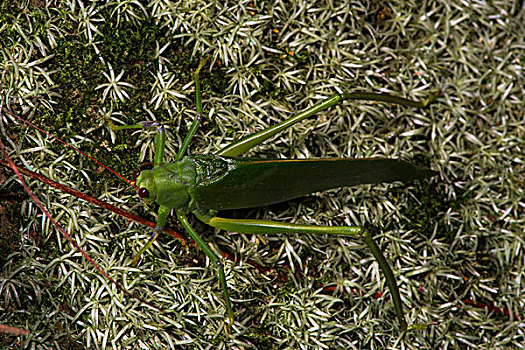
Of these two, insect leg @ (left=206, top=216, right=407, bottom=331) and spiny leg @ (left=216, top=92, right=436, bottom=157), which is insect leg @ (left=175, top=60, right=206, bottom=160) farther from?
insect leg @ (left=206, top=216, right=407, bottom=331)

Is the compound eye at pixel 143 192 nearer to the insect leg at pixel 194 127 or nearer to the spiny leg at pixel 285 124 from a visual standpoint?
the insect leg at pixel 194 127

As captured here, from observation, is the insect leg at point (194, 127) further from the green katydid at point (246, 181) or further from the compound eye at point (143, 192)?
the compound eye at point (143, 192)

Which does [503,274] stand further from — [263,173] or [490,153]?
[263,173]

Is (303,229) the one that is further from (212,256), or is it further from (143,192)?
(143,192)

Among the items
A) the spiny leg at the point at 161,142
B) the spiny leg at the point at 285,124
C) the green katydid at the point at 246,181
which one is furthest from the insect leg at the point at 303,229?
the spiny leg at the point at 285,124

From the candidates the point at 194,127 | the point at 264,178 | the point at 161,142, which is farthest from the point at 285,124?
the point at 161,142

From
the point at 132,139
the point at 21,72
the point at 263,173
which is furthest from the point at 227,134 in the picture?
the point at 21,72

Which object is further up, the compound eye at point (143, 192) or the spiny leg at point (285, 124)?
the spiny leg at point (285, 124)

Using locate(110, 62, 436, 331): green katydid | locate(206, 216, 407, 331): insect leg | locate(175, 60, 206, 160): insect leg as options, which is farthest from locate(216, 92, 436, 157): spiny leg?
locate(206, 216, 407, 331): insect leg

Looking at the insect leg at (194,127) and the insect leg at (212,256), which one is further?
the insect leg at (194,127)

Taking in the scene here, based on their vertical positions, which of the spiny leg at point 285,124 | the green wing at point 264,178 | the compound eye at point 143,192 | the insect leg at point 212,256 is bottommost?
the insect leg at point 212,256
